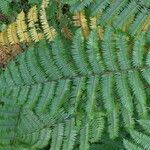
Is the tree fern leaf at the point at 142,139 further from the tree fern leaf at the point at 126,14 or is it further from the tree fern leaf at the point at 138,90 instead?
the tree fern leaf at the point at 126,14

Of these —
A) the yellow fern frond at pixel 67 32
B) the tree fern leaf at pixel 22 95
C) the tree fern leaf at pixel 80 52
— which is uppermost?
the yellow fern frond at pixel 67 32

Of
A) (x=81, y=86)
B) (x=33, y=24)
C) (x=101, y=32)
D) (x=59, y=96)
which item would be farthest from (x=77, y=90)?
(x=33, y=24)

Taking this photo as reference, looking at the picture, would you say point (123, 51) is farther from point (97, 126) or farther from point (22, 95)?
point (22, 95)

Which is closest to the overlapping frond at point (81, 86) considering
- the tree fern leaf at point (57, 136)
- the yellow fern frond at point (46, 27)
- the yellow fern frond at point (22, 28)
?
the tree fern leaf at point (57, 136)

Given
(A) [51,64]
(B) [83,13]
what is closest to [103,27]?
(B) [83,13]

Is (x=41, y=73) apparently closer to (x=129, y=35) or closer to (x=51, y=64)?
(x=51, y=64)
